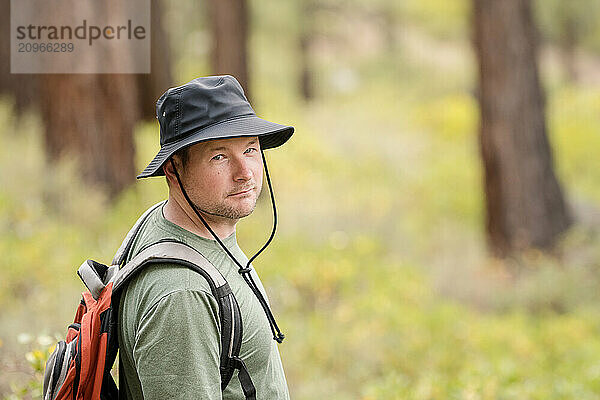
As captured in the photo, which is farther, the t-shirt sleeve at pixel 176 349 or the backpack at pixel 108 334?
the backpack at pixel 108 334

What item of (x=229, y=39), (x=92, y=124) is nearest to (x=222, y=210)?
(x=92, y=124)

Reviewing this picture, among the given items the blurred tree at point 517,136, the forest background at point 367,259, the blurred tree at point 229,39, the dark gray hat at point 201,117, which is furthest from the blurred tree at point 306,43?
the dark gray hat at point 201,117

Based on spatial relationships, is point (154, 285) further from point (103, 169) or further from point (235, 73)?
point (235, 73)

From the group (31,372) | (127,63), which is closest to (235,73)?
(127,63)

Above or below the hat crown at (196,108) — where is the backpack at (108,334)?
below

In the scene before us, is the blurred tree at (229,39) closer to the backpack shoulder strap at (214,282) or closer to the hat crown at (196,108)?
the hat crown at (196,108)

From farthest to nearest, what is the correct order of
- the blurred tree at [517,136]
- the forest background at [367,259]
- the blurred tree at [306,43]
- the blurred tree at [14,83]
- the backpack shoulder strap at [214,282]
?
the blurred tree at [306,43] → the blurred tree at [14,83] → the blurred tree at [517,136] → the forest background at [367,259] → the backpack shoulder strap at [214,282]

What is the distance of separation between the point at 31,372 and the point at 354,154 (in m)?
11.5

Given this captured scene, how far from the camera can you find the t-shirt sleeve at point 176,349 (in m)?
2.00

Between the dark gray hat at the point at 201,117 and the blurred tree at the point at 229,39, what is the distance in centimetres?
924

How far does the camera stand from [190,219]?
2.32 metres

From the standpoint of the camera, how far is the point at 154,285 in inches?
81.2

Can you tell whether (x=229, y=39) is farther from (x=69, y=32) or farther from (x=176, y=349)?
(x=176, y=349)

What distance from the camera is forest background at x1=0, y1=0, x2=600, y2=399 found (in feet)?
19.5
